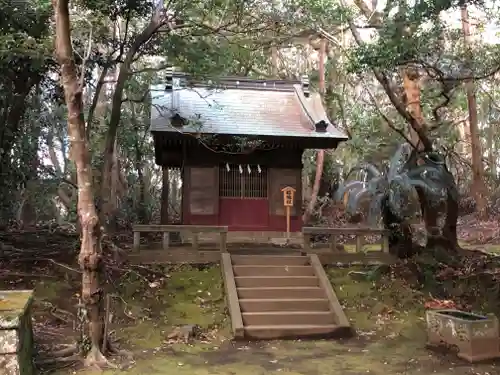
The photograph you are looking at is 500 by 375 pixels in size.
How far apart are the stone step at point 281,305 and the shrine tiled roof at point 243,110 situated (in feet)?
16.3

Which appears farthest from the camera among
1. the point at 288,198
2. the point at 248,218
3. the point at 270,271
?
the point at 248,218

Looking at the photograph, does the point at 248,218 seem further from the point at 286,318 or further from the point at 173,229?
the point at 286,318

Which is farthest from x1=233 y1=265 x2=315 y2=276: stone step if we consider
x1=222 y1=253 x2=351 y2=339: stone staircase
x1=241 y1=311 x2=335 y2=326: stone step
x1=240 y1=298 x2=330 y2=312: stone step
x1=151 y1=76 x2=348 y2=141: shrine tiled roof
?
x1=151 y1=76 x2=348 y2=141: shrine tiled roof

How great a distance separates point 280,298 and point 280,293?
0.15 metres

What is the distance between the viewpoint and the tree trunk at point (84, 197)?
6691mm

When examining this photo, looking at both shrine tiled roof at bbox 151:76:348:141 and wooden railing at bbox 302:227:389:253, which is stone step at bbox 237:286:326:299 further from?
shrine tiled roof at bbox 151:76:348:141

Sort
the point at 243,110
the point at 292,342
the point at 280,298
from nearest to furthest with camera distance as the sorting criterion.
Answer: the point at 292,342, the point at 280,298, the point at 243,110

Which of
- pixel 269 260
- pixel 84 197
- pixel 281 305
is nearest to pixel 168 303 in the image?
pixel 281 305

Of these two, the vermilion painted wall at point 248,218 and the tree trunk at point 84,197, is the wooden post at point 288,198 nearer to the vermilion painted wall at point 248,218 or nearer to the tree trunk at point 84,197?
the vermilion painted wall at point 248,218

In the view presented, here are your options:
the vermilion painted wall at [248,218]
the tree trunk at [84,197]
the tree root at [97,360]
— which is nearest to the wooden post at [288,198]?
the vermilion painted wall at [248,218]

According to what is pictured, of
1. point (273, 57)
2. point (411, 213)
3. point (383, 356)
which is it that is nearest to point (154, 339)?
point (383, 356)

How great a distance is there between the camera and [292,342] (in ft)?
26.8

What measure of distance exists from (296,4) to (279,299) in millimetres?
6532

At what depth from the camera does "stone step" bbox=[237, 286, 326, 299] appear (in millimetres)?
9586
